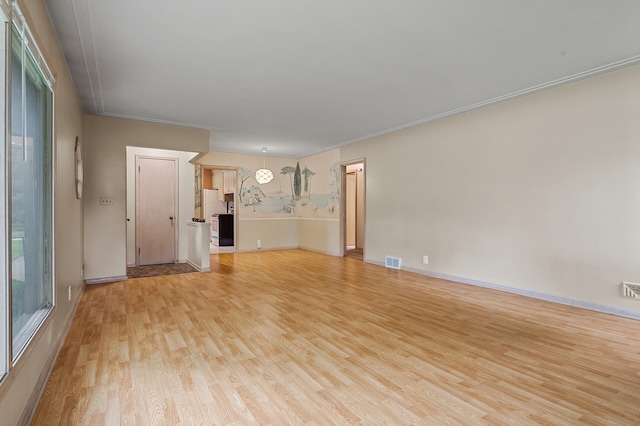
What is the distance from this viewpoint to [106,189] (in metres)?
5.12

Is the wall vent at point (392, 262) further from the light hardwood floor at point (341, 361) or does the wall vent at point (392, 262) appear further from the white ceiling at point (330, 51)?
the white ceiling at point (330, 51)

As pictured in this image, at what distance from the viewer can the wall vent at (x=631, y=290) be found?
3.40 m

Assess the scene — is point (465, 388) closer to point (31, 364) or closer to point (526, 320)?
point (526, 320)

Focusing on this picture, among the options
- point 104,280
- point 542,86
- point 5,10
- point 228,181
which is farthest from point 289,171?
point 5,10

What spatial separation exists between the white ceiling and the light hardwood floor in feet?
8.56

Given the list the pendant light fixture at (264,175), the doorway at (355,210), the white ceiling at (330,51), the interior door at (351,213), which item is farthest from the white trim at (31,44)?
the interior door at (351,213)

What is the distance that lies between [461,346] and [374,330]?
0.75 m

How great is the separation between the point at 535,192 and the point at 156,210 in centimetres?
661

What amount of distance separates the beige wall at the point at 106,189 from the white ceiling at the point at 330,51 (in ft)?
1.17

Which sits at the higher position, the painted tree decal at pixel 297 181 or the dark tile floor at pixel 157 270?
the painted tree decal at pixel 297 181

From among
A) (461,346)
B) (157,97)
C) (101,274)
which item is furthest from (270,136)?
(461,346)

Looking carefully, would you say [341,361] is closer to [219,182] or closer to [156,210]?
[156,210]

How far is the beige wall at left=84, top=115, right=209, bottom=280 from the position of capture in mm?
5023

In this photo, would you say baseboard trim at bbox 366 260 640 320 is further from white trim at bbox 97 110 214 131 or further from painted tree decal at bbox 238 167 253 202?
painted tree decal at bbox 238 167 253 202
